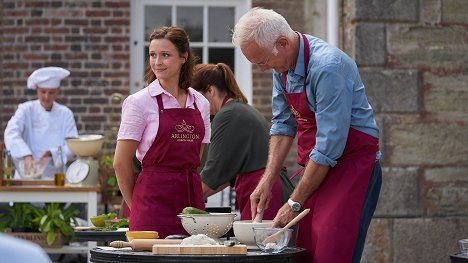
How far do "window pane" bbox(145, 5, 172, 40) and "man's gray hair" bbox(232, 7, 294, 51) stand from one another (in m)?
6.78

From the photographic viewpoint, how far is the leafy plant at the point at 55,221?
25.7ft

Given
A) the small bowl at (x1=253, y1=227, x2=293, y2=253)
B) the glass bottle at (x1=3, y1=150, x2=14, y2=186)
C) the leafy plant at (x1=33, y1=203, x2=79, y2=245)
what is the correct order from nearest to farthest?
the small bowl at (x1=253, y1=227, x2=293, y2=253) → the glass bottle at (x1=3, y1=150, x2=14, y2=186) → the leafy plant at (x1=33, y1=203, x2=79, y2=245)

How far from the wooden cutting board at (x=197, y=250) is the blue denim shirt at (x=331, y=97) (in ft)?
1.55

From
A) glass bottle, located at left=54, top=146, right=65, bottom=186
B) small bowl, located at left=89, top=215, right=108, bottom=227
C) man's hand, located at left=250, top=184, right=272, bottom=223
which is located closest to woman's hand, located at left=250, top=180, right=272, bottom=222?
man's hand, located at left=250, top=184, right=272, bottom=223

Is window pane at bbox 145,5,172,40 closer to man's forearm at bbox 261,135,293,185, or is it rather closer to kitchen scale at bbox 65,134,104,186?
kitchen scale at bbox 65,134,104,186

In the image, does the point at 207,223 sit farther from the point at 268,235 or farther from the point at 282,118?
the point at 282,118

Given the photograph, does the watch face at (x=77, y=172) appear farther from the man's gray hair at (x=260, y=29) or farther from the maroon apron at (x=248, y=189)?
the man's gray hair at (x=260, y=29)

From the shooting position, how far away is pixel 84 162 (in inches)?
301

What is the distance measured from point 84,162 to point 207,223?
4491mm

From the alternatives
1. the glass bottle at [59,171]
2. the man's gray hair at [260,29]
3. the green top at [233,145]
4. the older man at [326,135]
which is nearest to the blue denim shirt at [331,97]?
the older man at [326,135]

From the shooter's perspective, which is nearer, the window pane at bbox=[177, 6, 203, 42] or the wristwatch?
the wristwatch

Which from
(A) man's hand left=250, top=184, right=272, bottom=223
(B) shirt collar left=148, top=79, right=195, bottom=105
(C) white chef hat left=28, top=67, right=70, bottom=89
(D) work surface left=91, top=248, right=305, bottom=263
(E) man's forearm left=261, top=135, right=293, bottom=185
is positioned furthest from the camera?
(C) white chef hat left=28, top=67, right=70, bottom=89

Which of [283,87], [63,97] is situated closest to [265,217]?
[283,87]

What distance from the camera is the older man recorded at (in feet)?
10.3
